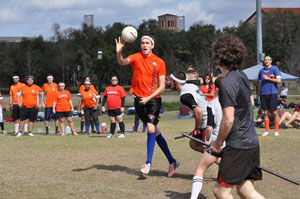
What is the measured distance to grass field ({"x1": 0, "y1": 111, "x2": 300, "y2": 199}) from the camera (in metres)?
6.26

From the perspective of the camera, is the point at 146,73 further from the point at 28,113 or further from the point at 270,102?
the point at 28,113

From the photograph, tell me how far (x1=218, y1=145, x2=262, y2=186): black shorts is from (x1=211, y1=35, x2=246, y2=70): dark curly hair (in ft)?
2.69

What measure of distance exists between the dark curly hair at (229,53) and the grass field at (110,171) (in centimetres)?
244

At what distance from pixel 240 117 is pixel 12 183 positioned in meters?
4.42

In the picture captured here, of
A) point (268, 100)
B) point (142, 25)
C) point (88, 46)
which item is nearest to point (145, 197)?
point (268, 100)

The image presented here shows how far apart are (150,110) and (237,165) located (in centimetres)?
349

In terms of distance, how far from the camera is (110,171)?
313 inches

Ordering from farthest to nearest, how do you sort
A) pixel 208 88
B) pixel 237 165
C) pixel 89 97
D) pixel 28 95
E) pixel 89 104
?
pixel 89 104 < pixel 89 97 < pixel 28 95 < pixel 208 88 < pixel 237 165

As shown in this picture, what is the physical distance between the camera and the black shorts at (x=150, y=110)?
741cm

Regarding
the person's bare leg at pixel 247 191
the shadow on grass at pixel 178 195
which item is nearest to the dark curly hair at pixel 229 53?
the person's bare leg at pixel 247 191

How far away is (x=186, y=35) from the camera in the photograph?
80688 millimetres

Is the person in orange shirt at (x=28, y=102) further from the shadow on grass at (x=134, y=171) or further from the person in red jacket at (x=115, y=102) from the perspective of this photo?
the shadow on grass at (x=134, y=171)

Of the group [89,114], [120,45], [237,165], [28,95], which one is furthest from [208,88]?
[237,165]

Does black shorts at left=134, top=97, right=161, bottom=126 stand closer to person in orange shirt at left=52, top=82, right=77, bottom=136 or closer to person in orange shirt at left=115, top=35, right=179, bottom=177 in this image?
person in orange shirt at left=115, top=35, right=179, bottom=177
